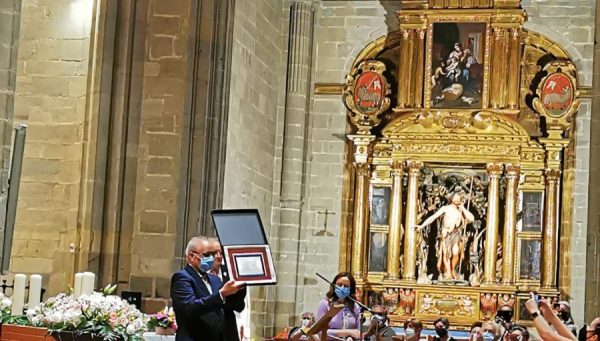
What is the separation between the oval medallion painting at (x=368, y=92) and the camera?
18.8m

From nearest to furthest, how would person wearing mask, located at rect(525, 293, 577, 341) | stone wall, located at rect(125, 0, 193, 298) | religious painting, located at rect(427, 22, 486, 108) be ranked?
person wearing mask, located at rect(525, 293, 577, 341) < stone wall, located at rect(125, 0, 193, 298) < religious painting, located at rect(427, 22, 486, 108)

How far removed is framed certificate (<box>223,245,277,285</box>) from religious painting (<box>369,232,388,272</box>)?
11047 mm

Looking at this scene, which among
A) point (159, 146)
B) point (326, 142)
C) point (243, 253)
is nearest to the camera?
point (243, 253)

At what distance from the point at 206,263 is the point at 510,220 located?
10.4 metres

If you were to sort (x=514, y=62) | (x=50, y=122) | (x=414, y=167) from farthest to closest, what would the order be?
(x=514, y=62) → (x=414, y=167) → (x=50, y=122)

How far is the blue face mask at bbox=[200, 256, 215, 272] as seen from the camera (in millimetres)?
8016

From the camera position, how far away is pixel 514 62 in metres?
18.3

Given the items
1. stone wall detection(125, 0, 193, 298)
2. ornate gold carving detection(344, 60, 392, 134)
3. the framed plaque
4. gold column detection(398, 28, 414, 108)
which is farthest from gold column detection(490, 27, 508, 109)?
the framed plaque

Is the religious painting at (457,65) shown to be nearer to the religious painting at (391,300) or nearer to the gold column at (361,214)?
the gold column at (361,214)

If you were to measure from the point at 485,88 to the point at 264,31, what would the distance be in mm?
3197

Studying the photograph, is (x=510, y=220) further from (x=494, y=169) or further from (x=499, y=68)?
(x=499, y=68)

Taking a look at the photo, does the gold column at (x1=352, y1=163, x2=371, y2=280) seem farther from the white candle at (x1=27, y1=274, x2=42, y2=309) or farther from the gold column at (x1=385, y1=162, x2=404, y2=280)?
the white candle at (x1=27, y1=274, x2=42, y2=309)

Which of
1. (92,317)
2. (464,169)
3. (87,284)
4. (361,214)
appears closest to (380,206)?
(361,214)

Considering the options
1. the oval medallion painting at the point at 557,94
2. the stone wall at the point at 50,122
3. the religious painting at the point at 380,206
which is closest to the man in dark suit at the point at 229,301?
the stone wall at the point at 50,122
